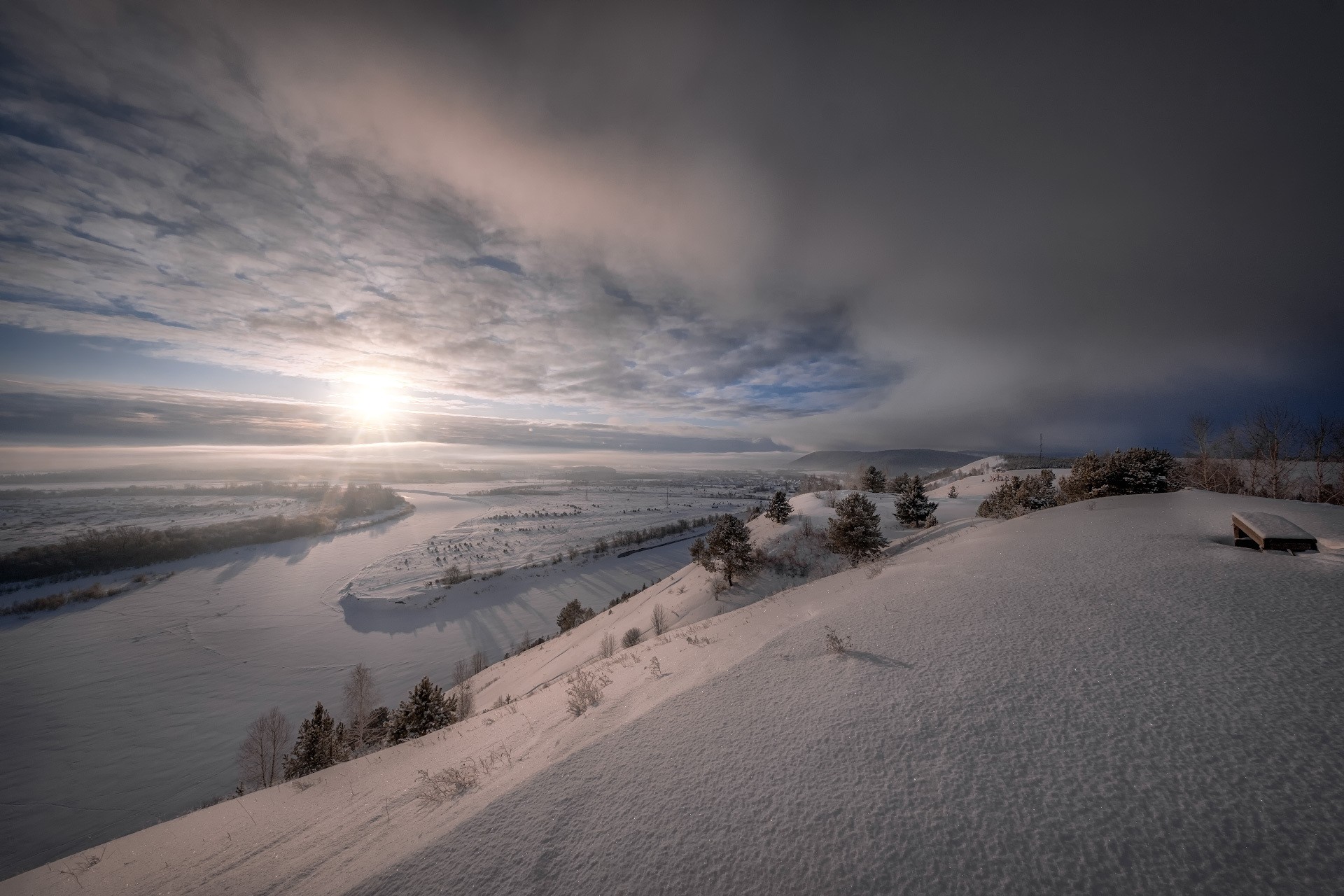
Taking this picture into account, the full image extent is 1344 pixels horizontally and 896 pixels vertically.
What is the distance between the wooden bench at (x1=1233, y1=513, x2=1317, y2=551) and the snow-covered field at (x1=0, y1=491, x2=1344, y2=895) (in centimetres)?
35

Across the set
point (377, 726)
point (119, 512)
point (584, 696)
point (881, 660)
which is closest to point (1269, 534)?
point (881, 660)

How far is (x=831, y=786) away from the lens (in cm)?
324

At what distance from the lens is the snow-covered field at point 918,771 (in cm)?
257

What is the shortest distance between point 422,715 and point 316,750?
349cm

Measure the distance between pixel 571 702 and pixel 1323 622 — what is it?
9.48m

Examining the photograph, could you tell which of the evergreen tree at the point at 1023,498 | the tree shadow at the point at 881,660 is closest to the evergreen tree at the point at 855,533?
the evergreen tree at the point at 1023,498

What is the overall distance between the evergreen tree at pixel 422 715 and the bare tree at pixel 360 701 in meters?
8.36

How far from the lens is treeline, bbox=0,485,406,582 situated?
47.5m

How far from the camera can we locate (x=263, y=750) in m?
20.6

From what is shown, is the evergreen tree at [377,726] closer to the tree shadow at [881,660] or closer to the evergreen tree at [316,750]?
the evergreen tree at [316,750]

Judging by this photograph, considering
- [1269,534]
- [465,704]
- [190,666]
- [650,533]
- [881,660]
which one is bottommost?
[190,666]

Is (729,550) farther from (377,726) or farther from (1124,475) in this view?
(377,726)

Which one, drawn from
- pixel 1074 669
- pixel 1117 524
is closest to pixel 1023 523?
pixel 1117 524

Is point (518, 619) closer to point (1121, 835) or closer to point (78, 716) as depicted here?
point (78, 716)
